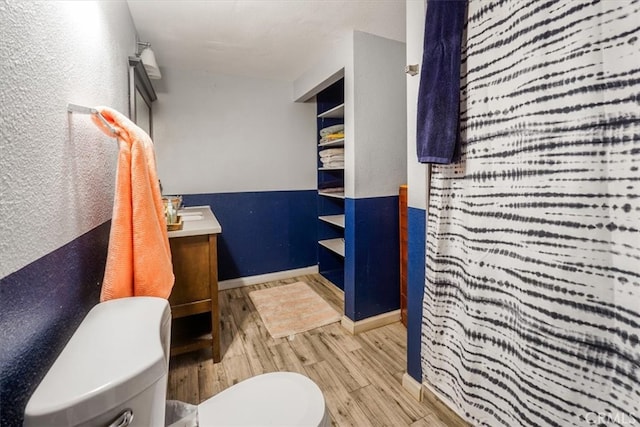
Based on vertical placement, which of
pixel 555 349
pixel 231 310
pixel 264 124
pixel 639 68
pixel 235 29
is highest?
pixel 235 29

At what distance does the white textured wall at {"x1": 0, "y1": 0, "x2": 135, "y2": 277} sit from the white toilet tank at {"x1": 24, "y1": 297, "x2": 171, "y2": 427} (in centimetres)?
20

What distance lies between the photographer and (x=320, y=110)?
3.08 m

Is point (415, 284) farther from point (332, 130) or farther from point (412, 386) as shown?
point (332, 130)

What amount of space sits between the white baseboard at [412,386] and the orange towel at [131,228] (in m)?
1.24

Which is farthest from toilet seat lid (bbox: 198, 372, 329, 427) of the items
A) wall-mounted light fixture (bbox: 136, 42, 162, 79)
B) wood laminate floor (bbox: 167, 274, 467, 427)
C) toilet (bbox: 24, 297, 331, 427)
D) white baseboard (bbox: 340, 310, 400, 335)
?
wall-mounted light fixture (bbox: 136, 42, 162, 79)

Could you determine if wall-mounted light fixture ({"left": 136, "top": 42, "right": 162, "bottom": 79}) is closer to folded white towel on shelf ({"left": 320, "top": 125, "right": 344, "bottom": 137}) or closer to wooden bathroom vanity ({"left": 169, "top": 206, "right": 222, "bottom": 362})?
wooden bathroom vanity ({"left": 169, "top": 206, "right": 222, "bottom": 362})

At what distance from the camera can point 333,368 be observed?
1.69 metres

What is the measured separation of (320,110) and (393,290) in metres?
1.97

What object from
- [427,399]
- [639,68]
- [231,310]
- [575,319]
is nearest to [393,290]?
[427,399]

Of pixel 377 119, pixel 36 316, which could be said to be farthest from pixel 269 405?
pixel 377 119

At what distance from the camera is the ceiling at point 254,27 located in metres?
1.66

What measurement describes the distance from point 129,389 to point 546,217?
1.08 meters

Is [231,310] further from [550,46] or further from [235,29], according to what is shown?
[550,46]

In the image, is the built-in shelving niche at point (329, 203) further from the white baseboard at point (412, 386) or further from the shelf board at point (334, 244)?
the white baseboard at point (412, 386)
